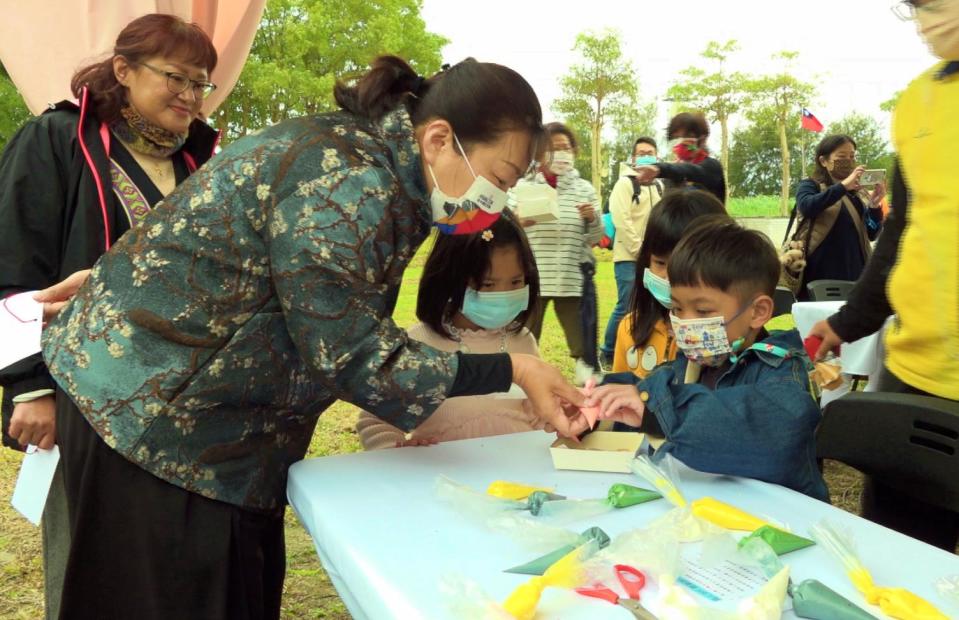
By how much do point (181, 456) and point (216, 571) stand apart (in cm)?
23

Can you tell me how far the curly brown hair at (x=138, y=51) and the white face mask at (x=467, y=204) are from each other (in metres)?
1.06

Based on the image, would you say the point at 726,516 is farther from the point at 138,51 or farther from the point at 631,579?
the point at 138,51

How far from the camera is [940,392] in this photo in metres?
1.43

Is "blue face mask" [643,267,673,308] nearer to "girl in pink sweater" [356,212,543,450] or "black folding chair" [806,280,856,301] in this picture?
"girl in pink sweater" [356,212,543,450]

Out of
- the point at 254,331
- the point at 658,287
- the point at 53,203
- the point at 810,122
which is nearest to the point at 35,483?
the point at 254,331

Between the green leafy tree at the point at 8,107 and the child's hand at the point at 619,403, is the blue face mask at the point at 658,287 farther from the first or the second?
the green leafy tree at the point at 8,107

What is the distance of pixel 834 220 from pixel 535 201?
6.16 ft

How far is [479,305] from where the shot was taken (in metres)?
2.03

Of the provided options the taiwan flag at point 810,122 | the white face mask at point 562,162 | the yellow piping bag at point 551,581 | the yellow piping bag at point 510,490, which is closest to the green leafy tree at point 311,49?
the taiwan flag at point 810,122

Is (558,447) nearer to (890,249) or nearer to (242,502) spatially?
(242,502)

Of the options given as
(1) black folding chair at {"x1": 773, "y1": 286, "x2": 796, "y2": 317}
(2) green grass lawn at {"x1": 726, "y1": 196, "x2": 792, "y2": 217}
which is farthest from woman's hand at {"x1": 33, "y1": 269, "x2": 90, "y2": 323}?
(2) green grass lawn at {"x1": 726, "y1": 196, "x2": 792, "y2": 217}

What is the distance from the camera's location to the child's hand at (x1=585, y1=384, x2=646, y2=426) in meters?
1.47

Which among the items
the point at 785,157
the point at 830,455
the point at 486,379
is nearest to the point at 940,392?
the point at 830,455

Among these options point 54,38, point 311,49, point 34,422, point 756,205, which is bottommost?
point 756,205
